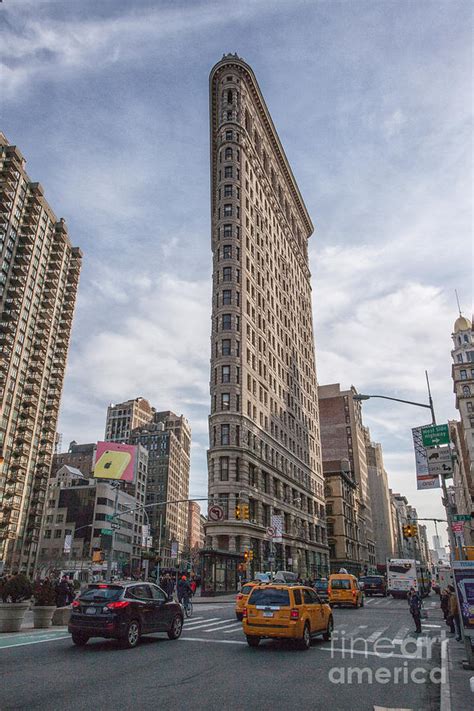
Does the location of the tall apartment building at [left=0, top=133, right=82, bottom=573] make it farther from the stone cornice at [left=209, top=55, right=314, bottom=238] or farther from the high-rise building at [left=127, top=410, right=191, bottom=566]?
the high-rise building at [left=127, top=410, right=191, bottom=566]

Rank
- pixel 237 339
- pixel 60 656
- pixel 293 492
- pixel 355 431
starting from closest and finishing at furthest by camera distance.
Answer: pixel 60 656 → pixel 237 339 → pixel 293 492 → pixel 355 431

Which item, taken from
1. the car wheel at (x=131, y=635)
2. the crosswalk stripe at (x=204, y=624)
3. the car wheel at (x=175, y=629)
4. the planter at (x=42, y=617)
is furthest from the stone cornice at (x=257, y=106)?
the car wheel at (x=131, y=635)

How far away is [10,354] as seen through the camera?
286 ft

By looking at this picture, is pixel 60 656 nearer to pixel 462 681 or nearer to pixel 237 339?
pixel 462 681

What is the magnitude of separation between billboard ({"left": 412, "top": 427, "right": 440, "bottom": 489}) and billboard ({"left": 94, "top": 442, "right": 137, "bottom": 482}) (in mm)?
43512

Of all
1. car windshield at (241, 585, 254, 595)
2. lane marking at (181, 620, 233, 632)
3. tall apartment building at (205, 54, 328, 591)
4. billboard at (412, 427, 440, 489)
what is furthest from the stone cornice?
lane marking at (181, 620, 233, 632)

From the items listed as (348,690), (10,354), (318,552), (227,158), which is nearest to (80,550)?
(10,354)

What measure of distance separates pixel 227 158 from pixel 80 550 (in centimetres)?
8618

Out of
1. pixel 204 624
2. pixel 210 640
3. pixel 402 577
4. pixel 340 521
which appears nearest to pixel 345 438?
pixel 340 521

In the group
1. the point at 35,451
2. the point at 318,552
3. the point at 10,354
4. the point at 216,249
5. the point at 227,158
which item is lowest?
the point at 318,552

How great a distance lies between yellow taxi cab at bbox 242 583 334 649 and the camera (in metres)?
14.1

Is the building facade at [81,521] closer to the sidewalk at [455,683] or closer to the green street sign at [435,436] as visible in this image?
the green street sign at [435,436]

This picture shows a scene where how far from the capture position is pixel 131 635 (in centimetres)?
1400

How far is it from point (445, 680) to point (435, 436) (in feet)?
29.3
